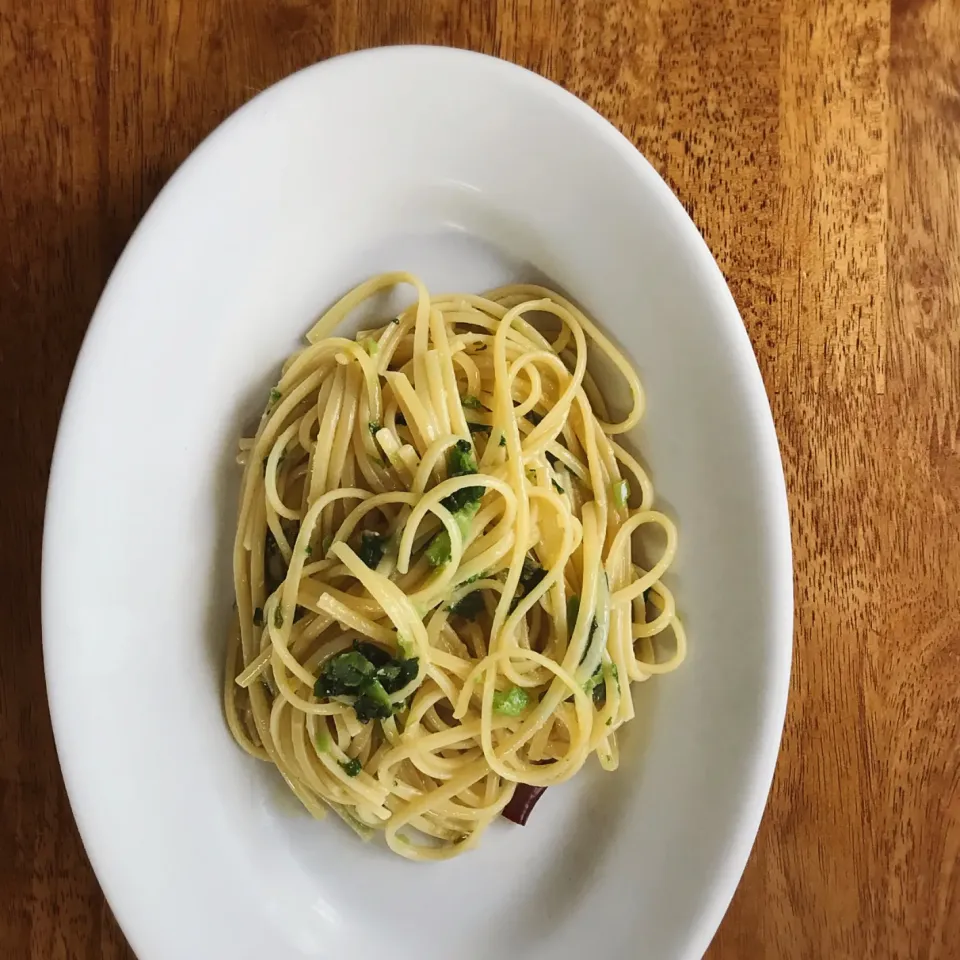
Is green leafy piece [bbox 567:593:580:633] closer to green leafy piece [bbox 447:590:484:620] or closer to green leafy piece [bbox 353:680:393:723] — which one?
green leafy piece [bbox 447:590:484:620]

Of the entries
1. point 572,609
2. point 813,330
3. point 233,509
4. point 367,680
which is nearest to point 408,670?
point 367,680

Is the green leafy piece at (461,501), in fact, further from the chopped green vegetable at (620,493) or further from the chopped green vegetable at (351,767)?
the chopped green vegetable at (351,767)

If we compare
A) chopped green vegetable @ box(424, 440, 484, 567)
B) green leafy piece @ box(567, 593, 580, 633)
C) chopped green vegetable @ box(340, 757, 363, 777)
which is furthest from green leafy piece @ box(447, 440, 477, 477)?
chopped green vegetable @ box(340, 757, 363, 777)

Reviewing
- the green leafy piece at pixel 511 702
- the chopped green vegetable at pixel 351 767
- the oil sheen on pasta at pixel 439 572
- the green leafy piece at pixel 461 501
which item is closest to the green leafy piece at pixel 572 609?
the oil sheen on pasta at pixel 439 572

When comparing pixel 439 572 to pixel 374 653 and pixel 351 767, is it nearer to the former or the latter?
pixel 374 653

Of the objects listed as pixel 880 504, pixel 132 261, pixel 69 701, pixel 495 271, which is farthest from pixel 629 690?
pixel 132 261

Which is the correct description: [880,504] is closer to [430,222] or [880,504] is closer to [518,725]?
[518,725]
